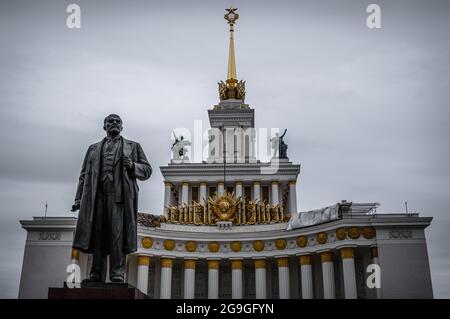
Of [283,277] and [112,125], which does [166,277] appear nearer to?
[283,277]

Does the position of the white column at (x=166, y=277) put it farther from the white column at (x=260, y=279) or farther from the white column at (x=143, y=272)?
the white column at (x=260, y=279)

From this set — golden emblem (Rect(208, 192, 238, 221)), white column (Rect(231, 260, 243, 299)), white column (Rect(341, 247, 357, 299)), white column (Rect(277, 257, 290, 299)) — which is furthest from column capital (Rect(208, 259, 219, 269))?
white column (Rect(341, 247, 357, 299))

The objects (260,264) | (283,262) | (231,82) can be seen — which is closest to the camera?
(283,262)

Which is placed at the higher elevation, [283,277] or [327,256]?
[327,256]

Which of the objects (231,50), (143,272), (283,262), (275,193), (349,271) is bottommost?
(349,271)

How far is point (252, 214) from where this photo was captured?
3297cm

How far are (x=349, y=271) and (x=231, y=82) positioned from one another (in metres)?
26.7

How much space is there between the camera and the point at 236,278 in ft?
96.6

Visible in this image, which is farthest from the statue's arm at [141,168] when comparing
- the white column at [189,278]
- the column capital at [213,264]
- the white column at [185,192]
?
the white column at [185,192]

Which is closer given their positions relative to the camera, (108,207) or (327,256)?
(108,207)

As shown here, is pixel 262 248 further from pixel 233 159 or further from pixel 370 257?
pixel 233 159

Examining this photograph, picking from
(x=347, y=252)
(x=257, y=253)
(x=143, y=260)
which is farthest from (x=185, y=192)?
(x=347, y=252)

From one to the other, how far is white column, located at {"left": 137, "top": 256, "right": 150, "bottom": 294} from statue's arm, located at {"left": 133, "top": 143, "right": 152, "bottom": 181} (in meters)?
22.0

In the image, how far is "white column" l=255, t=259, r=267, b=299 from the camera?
94.7 feet
